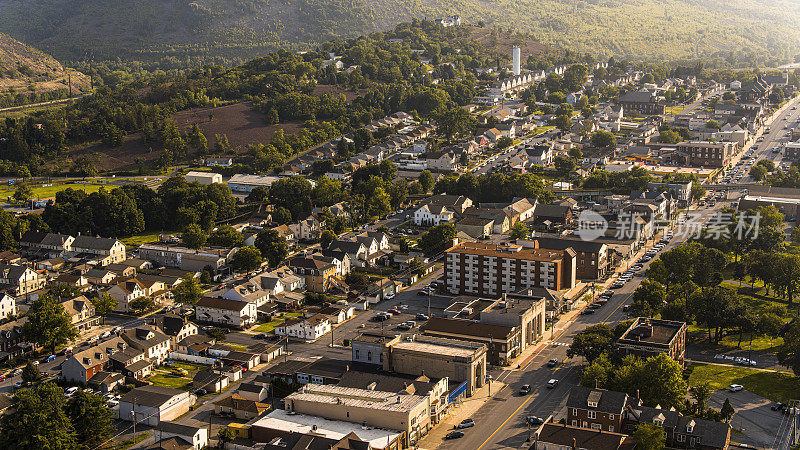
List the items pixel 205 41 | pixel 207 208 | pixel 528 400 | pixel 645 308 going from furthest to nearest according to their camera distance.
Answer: pixel 205 41 → pixel 207 208 → pixel 645 308 → pixel 528 400

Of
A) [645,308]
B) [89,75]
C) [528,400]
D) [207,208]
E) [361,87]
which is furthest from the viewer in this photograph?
[89,75]

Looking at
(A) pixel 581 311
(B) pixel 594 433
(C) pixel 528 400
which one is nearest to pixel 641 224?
(A) pixel 581 311

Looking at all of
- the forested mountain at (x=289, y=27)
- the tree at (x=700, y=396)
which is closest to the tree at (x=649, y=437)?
the tree at (x=700, y=396)

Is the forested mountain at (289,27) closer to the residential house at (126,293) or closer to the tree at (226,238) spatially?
the tree at (226,238)

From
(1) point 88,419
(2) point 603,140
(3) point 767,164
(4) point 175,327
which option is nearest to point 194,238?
(4) point 175,327

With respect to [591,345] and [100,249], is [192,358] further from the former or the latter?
[100,249]

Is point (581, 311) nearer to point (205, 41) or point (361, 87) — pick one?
point (361, 87)

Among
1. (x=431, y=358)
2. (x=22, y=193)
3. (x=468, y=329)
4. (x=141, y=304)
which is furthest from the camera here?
(x=22, y=193)
